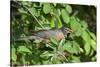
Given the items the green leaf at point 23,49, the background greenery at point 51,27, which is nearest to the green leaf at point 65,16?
the background greenery at point 51,27

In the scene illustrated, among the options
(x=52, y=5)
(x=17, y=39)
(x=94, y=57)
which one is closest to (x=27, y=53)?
(x=17, y=39)

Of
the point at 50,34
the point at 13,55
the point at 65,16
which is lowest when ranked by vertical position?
the point at 13,55

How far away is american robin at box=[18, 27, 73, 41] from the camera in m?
1.66

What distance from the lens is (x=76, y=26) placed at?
1.77 m

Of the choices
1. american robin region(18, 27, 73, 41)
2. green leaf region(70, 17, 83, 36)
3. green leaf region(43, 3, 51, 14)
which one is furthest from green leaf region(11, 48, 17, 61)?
green leaf region(70, 17, 83, 36)

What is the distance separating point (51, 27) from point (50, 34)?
6 cm

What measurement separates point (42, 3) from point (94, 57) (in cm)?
62

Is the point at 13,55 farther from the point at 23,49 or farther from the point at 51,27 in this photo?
the point at 51,27

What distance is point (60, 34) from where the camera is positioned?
67.7 inches

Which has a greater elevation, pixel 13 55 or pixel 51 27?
pixel 51 27

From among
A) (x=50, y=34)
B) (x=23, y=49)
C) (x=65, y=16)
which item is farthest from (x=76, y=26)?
(x=23, y=49)

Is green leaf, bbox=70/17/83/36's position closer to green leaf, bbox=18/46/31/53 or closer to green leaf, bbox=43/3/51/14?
green leaf, bbox=43/3/51/14

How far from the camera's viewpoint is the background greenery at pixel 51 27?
1618mm

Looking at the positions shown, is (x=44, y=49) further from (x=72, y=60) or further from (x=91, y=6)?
(x=91, y=6)
